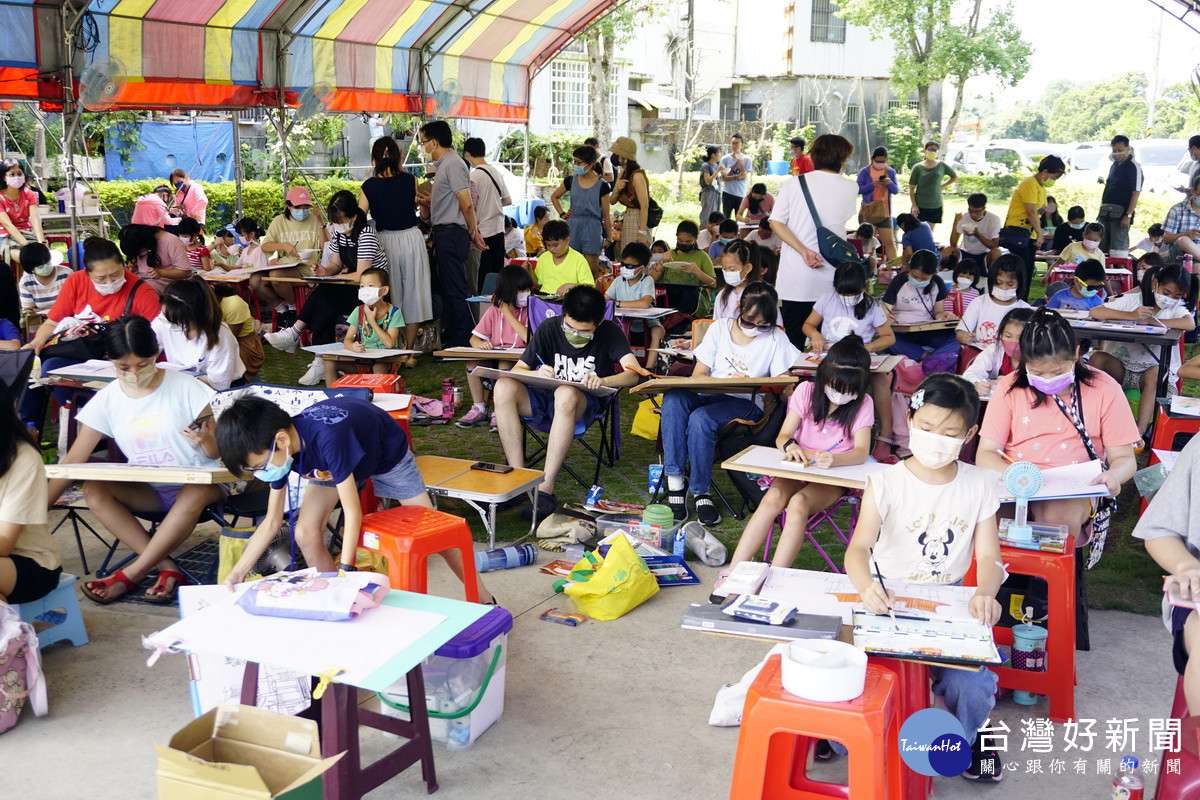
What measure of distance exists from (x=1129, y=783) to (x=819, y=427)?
2078 millimetres

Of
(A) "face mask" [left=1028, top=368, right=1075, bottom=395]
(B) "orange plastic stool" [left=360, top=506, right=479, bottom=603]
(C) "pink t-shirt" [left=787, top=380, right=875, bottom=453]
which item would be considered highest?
(A) "face mask" [left=1028, top=368, right=1075, bottom=395]

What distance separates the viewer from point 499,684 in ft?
11.6

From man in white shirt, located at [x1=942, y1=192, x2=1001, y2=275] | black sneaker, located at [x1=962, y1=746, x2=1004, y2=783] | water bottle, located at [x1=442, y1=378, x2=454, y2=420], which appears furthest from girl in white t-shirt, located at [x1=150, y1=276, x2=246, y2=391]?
man in white shirt, located at [x1=942, y1=192, x2=1001, y2=275]

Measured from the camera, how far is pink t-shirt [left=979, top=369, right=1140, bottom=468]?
4.14m

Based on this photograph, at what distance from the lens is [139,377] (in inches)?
171

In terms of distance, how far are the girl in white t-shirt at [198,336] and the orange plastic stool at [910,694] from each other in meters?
3.98

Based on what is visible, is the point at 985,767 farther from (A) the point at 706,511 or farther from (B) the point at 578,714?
(A) the point at 706,511

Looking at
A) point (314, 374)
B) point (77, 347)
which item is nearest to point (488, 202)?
point (314, 374)

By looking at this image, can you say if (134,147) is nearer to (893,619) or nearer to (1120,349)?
(1120,349)

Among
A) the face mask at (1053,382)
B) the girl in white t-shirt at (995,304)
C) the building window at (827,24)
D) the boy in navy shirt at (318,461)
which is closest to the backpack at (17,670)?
the boy in navy shirt at (318,461)

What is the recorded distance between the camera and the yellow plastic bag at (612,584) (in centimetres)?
433

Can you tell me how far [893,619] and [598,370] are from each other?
10.5 ft

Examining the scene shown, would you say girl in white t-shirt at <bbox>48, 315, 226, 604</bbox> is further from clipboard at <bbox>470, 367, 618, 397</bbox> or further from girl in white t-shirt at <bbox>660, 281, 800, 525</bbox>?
girl in white t-shirt at <bbox>660, 281, 800, 525</bbox>

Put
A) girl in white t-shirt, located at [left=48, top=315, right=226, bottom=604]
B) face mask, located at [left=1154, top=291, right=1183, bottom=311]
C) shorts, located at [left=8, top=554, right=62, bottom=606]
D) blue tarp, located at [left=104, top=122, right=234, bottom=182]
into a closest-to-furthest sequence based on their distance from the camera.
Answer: shorts, located at [left=8, top=554, right=62, bottom=606]
girl in white t-shirt, located at [left=48, top=315, right=226, bottom=604]
face mask, located at [left=1154, top=291, right=1183, bottom=311]
blue tarp, located at [left=104, top=122, right=234, bottom=182]
